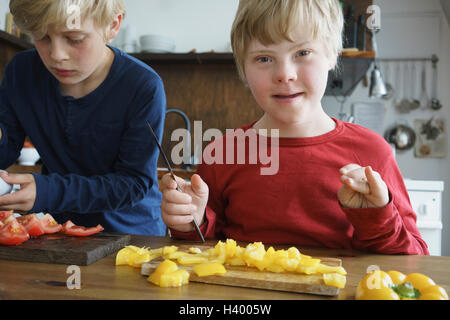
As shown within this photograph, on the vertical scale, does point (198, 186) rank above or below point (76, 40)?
below

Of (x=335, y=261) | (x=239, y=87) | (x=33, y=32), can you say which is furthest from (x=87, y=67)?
(x=239, y=87)

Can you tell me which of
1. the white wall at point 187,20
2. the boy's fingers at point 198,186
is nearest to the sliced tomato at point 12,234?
the boy's fingers at point 198,186

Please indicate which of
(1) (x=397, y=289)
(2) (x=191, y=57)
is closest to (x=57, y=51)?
(1) (x=397, y=289)

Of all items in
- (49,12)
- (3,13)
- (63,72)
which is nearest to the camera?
(49,12)

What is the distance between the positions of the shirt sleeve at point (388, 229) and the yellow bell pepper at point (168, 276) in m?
0.37

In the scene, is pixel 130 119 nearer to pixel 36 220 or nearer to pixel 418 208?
pixel 36 220

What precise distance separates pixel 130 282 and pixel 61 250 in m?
0.19

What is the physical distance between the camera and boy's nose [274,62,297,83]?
91 cm

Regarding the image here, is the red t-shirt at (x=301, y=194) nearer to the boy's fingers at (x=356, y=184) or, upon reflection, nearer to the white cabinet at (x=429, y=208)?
the boy's fingers at (x=356, y=184)

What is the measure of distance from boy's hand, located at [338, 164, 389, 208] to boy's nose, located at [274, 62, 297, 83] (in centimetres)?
24

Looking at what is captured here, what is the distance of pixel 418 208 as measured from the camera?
264 centimetres

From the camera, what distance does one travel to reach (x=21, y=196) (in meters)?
0.94

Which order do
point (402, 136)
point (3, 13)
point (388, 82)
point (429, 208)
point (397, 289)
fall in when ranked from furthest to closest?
point (388, 82) → point (402, 136) → point (3, 13) → point (429, 208) → point (397, 289)

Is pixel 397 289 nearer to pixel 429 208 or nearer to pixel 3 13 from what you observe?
pixel 429 208
